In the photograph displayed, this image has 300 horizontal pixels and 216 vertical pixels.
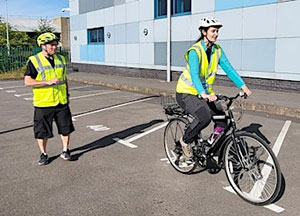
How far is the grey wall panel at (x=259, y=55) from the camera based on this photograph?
1168cm

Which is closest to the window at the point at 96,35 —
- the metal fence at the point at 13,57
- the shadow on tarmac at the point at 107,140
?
the metal fence at the point at 13,57

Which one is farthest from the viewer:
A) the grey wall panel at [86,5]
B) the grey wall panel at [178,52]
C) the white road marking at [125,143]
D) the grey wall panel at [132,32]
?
the grey wall panel at [86,5]

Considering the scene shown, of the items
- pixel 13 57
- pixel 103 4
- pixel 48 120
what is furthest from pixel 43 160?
pixel 13 57

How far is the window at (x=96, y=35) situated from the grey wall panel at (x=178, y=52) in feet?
24.6

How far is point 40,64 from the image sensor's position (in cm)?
480

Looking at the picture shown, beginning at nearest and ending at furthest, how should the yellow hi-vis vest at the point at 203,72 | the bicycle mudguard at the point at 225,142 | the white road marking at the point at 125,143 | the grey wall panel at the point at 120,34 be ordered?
1. the bicycle mudguard at the point at 225,142
2. the yellow hi-vis vest at the point at 203,72
3. the white road marking at the point at 125,143
4. the grey wall panel at the point at 120,34

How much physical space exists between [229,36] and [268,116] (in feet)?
17.6

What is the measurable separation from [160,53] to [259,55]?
5771 mm

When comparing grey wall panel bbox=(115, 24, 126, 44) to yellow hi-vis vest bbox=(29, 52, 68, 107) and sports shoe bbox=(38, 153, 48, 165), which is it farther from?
sports shoe bbox=(38, 153, 48, 165)

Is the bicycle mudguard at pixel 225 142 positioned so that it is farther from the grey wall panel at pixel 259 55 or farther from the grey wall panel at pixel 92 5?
the grey wall panel at pixel 92 5

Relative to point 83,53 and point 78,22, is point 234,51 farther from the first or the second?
point 78,22

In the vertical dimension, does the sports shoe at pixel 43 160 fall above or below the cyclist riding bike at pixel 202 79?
below

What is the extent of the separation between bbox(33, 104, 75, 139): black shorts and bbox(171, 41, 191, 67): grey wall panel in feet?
34.9

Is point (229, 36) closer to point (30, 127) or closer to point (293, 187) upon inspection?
point (30, 127)
